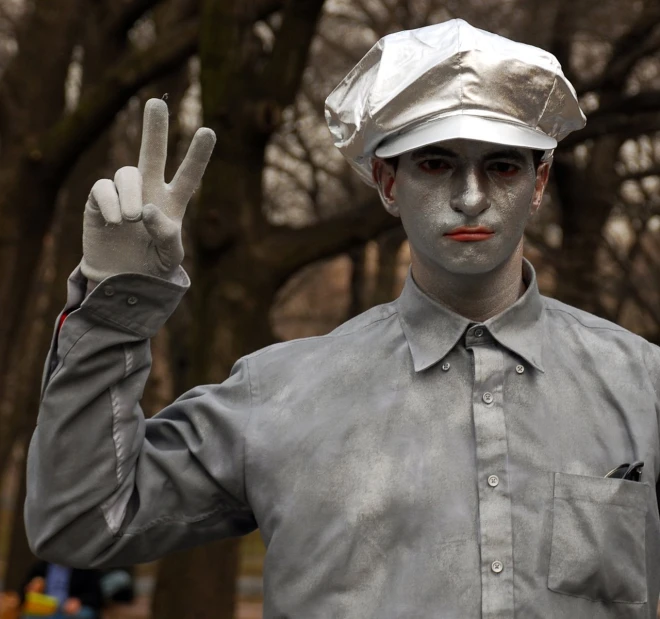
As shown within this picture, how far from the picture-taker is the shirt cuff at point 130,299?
9.77ft

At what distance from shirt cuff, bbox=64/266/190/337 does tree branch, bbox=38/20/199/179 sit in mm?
7103

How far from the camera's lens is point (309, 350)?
3295 millimetres

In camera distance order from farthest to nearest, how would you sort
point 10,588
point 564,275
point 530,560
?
point 10,588, point 564,275, point 530,560

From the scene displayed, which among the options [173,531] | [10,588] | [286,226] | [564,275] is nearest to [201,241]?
[286,226]

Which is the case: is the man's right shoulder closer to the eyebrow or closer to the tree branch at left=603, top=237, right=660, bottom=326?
the eyebrow

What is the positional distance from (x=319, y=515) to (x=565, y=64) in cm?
1003

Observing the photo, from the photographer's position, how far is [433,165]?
10.4ft

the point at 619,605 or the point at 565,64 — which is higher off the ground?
the point at 565,64

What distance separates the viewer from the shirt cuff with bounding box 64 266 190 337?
2.98 m

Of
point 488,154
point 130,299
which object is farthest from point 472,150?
point 130,299

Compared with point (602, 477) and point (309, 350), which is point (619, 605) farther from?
point (309, 350)

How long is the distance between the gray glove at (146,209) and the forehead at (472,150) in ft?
1.55

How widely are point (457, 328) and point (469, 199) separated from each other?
310 mm

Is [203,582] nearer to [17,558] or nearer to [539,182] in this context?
[539,182]
